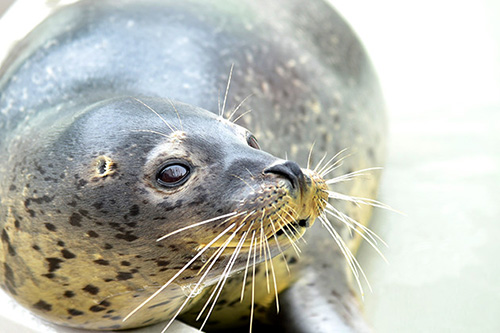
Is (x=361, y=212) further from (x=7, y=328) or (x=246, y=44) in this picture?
(x=7, y=328)

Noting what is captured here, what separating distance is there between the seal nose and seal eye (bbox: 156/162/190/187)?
0.62 feet

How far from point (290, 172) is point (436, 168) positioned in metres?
2.20

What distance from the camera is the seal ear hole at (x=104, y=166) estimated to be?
2070mm

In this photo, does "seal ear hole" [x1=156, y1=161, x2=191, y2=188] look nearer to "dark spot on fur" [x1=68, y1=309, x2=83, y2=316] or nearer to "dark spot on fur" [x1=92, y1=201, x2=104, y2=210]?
"dark spot on fur" [x1=92, y1=201, x2=104, y2=210]

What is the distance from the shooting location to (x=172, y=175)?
81.1 inches

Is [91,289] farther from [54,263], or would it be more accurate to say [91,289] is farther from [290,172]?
[290,172]

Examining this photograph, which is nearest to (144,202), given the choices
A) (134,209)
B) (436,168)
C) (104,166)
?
(134,209)

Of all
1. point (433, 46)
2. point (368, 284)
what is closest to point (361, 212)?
point (368, 284)

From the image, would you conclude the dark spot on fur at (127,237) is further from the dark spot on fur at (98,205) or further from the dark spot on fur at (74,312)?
the dark spot on fur at (74,312)

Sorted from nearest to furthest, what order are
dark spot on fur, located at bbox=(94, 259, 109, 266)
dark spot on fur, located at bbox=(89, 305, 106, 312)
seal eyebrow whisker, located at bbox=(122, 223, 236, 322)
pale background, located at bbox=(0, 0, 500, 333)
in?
seal eyebrow whisker, located at bbox=(122, 223, 236, 322)
dark spot on fur, located at bbox=(94, 259, 109, 266)
dark spot on fur, located at bbox=(89, 305, 106, 312)
pale background, located at bbox=(0, 0, 500, 333)

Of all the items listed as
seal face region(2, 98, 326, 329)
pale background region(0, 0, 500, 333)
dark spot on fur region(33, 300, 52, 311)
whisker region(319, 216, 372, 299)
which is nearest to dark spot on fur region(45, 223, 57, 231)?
seal face region(2, 98, 326, 329)

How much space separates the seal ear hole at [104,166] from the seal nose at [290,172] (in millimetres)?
349

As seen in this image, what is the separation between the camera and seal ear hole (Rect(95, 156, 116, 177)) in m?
2.07

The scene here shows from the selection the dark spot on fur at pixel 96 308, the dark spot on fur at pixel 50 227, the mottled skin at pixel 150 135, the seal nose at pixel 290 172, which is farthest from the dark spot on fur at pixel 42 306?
the seal nose at pixel 290 172
